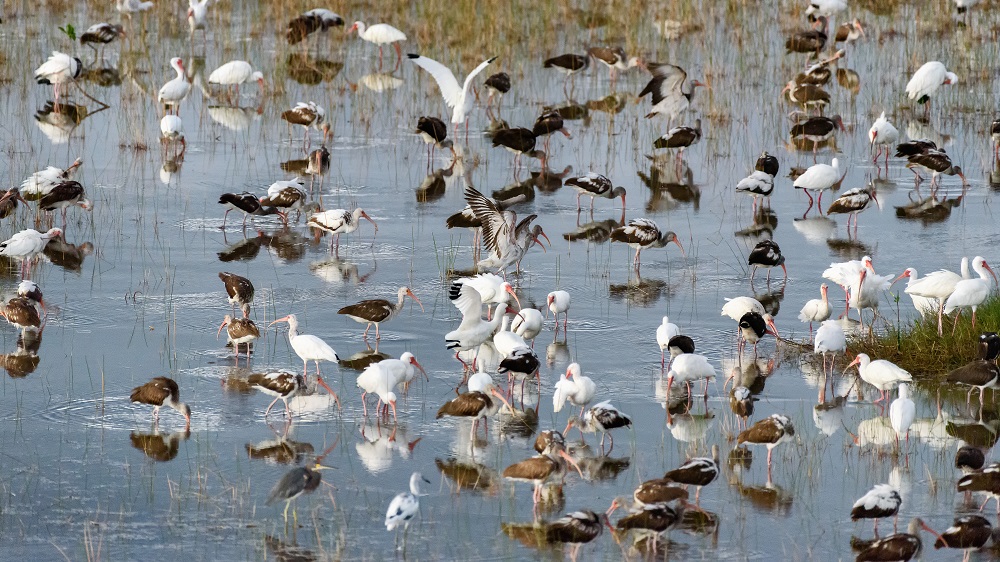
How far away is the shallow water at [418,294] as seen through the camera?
836 cm

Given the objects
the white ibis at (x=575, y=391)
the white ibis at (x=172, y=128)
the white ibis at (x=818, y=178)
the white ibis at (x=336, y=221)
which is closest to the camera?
the white ibis at (x=575, y=391)

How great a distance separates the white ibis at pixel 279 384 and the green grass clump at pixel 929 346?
4.46 m

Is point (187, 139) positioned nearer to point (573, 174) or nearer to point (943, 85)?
point (573, 174)

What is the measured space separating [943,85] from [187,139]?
Result: 1251cm

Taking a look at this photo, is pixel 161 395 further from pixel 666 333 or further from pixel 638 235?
pixel 638 235

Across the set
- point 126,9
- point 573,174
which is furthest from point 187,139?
point 126,9

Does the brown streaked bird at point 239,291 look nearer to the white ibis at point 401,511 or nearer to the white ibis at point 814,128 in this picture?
the white ibis at point 401,511

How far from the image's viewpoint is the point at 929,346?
1123 cm

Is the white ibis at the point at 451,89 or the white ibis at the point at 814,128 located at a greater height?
the white ibis at the point at 451,89

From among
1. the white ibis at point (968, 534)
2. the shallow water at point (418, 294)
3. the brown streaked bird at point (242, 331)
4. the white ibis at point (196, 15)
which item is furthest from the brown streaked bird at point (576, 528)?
the white ibis at point (196, 15)

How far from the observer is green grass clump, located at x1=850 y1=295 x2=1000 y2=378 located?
1109 cm

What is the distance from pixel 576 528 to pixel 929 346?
481cm

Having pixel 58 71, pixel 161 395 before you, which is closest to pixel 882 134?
pixel 161 395

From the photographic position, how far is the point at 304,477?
8055 millimetres
